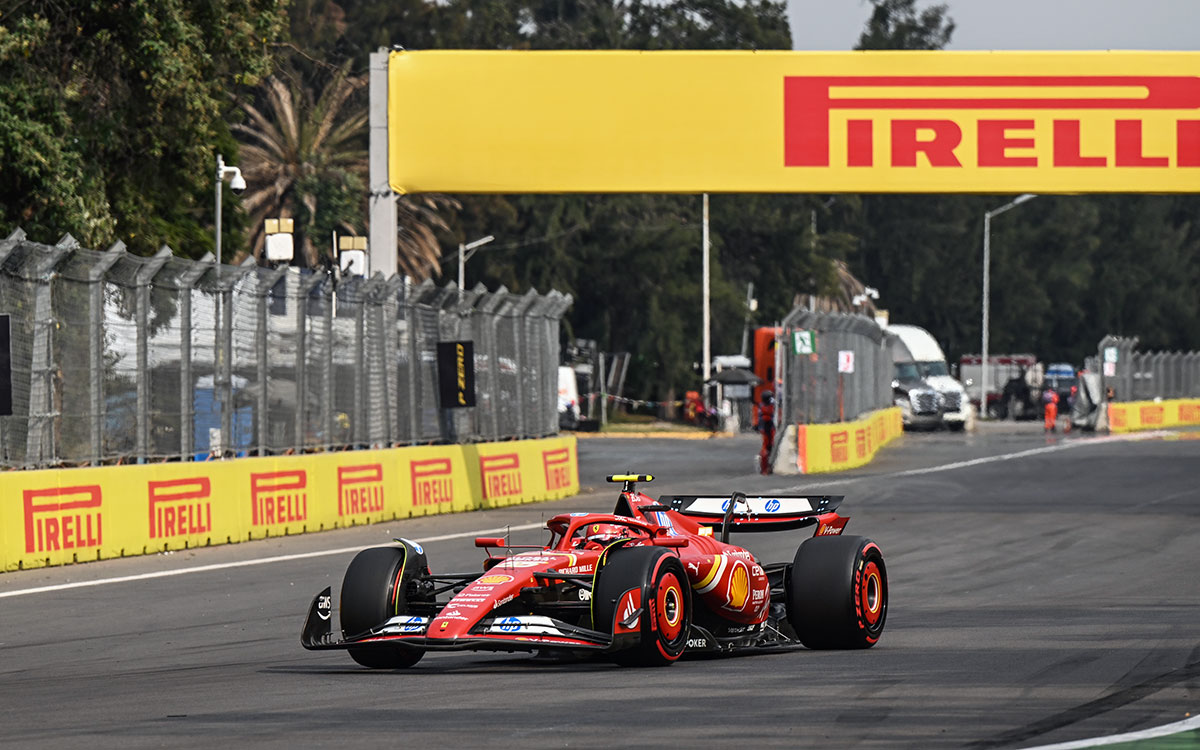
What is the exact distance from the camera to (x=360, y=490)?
847 inches

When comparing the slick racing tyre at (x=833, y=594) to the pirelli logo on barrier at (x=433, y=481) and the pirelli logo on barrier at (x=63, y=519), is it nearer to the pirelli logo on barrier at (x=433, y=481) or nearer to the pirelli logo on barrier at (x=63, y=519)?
the pirelli logo on barrier at (x=63, y=519)

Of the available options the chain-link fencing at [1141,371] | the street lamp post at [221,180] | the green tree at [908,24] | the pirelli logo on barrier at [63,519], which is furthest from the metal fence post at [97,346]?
the green tree at [908,24]

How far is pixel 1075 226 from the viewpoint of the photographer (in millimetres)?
101438

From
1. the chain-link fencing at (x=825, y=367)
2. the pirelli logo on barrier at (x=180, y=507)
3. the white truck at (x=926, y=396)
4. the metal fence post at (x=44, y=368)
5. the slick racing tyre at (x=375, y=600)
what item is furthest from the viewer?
the white truck at (x=926, y=396)

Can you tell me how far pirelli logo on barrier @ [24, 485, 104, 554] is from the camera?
1631cm

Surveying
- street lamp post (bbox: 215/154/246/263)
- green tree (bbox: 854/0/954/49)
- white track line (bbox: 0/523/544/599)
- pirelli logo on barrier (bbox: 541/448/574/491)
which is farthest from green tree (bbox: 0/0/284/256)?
green tree (bbox: 854/0/954/49)

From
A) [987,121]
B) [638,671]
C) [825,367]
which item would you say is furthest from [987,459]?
[638,671]

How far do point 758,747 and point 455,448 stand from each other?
1722cm

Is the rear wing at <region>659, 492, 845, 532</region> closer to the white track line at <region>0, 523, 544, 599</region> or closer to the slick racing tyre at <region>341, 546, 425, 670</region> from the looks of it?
the slick racing tyre at <region>341, 546, 425, 670</region>

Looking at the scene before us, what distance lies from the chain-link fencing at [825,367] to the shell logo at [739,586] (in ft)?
76.4

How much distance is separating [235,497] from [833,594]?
10.0 meters

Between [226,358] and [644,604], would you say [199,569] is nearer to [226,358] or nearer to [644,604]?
[226,358]

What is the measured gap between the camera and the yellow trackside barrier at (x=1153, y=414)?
5347cm

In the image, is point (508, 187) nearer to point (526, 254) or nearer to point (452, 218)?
point (452, 218)
